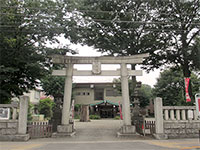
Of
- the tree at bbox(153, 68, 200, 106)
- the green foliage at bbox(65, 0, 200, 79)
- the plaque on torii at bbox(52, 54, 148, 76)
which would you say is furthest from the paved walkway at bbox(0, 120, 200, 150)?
the tree at bbox(153, 68, 200, 106)

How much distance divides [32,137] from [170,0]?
51.9 feet

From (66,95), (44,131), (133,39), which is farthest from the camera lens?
(133,39)

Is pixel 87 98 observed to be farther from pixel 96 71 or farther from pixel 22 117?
pixel 22 117

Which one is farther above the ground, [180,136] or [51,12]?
[51,12]

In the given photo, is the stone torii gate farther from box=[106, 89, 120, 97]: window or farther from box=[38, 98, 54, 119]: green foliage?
box=[106, 89, 120, 97]: window

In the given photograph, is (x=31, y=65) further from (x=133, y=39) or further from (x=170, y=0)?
(x=170, y=0)

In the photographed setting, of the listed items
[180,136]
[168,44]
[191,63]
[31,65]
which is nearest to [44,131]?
[31,65]

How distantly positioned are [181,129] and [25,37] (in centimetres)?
1248

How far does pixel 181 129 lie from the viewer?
11219 mm

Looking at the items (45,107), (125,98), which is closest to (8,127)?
(125,98)

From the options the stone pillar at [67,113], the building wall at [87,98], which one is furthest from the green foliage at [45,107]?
the stone pillar at [67,113]

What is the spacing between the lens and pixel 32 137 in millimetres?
11391

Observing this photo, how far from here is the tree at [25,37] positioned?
12.0m

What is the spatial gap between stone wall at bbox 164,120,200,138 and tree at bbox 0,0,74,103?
9.65 metres
